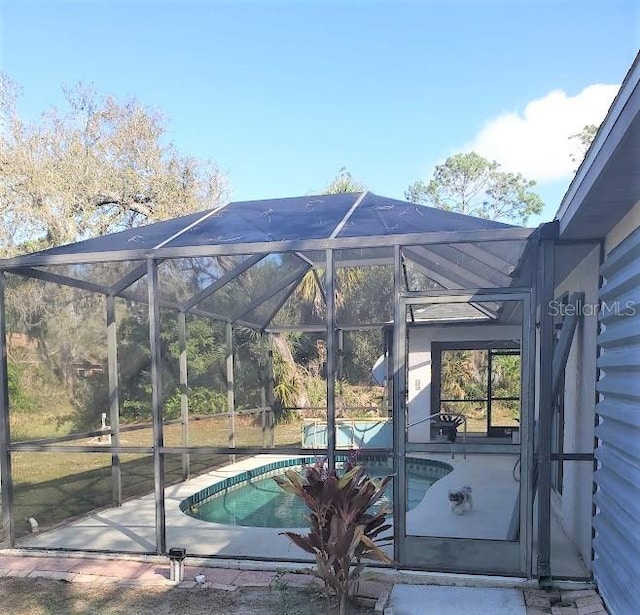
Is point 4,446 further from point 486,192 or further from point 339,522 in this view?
point 486,192

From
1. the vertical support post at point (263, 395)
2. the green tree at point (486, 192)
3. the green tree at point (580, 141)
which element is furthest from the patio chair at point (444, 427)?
the green tree at point (486, 192)

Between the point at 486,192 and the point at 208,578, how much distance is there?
26.0 metres

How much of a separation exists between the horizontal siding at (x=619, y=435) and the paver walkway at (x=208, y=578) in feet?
0.93

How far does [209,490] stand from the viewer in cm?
673

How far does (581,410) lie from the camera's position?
13.9 feet

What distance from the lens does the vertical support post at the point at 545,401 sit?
3.47 metres

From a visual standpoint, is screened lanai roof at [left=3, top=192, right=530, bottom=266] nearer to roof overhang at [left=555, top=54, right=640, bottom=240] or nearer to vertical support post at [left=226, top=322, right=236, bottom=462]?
roof overhang at [left=555, top=54, right=640, bottom=240]

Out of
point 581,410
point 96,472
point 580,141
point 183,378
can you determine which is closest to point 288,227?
point 581,410

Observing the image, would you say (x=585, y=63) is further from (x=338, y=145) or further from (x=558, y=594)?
(x=338, y=145)

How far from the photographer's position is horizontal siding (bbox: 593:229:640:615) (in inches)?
104

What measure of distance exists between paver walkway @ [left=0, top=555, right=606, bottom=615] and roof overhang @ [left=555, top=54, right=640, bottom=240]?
93.6 inches

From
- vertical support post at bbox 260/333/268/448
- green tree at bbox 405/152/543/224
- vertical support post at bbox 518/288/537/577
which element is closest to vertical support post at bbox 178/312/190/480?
vertical support post at bbox 260/333/268/448

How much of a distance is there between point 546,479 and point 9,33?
31.3 ft

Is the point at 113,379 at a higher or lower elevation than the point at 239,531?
higher
